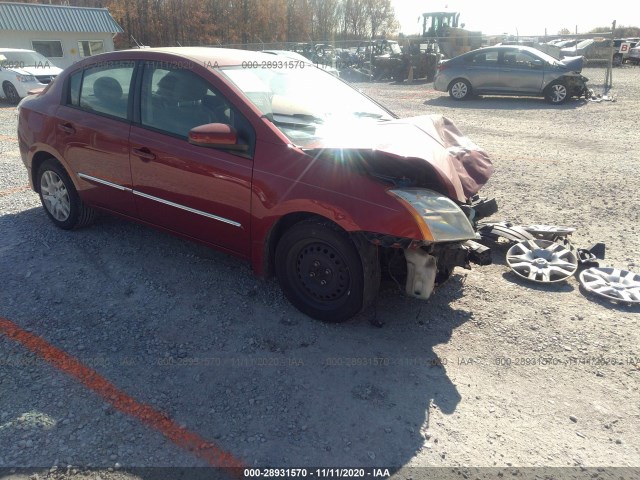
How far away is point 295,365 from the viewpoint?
3.11 m

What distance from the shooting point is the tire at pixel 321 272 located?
3287 millimetres

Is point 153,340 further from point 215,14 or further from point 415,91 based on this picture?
point 215,14

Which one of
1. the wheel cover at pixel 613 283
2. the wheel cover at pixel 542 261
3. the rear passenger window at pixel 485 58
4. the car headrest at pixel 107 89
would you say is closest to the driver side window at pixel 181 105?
the car headrest at pixel 107 89

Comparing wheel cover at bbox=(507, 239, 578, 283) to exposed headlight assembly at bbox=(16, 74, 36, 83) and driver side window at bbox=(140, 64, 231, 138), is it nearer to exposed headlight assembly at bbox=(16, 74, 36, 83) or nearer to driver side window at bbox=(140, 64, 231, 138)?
driver side window at bbox=(140, 64, 231, 138)

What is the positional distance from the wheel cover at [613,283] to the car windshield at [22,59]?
18423 mm

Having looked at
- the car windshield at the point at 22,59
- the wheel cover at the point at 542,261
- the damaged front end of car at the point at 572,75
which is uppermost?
the car windshield at the point at 22,59

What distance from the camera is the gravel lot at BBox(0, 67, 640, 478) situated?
250 centimetres

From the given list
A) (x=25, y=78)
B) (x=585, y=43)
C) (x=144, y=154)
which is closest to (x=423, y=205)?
(x=144, y=154)

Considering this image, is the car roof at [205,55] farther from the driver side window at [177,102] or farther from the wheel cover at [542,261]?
the wheel cover at [542,261]

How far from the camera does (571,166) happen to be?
24.9ft

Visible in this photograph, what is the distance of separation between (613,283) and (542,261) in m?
0.55

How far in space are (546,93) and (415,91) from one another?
5.79 m

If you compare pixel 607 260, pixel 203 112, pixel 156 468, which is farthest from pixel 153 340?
pixel 607 260

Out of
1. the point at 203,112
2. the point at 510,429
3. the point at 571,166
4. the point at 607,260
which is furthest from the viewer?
the point at 571,166
